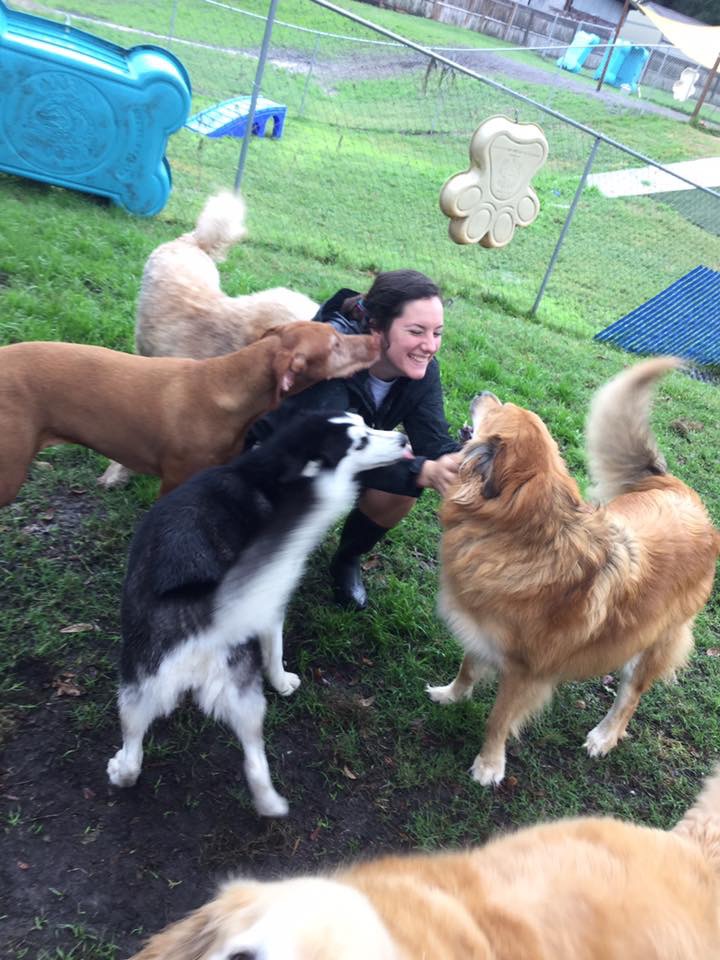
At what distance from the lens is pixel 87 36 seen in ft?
23.7

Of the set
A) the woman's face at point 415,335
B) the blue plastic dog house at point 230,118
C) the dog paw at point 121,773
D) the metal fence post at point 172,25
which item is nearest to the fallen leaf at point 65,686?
the dog paw at point 121,773

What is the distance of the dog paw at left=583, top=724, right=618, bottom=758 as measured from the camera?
316 cm

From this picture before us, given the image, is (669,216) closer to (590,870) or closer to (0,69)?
(0,69)

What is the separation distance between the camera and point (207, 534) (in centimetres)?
224

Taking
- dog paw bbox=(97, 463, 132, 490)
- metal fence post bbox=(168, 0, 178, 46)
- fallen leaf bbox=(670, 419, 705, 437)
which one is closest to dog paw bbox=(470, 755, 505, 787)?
dog paw bbox=(97, 463, 132, 490)

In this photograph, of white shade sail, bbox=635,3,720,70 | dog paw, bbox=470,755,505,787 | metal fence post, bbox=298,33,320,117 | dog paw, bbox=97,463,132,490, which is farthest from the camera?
white shade sail, bbox=635,3,720,70

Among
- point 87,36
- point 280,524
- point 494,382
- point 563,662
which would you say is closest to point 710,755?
point 563,662

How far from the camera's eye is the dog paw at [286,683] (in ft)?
9.41

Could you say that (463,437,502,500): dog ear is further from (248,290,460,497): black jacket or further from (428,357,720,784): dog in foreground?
(248,290,460,497): black jacket

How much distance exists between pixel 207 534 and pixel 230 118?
10902 millimetres

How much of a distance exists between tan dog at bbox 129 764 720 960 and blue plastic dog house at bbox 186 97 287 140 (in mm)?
11256

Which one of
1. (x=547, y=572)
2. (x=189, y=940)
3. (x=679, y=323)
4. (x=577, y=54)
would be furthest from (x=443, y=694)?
(x=577, y=54)

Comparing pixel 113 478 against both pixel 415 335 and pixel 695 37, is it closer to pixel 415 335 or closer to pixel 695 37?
pixel 415 335

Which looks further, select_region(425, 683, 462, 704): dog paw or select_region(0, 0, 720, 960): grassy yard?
select_region(425, 683, 462, 704): dog paw
